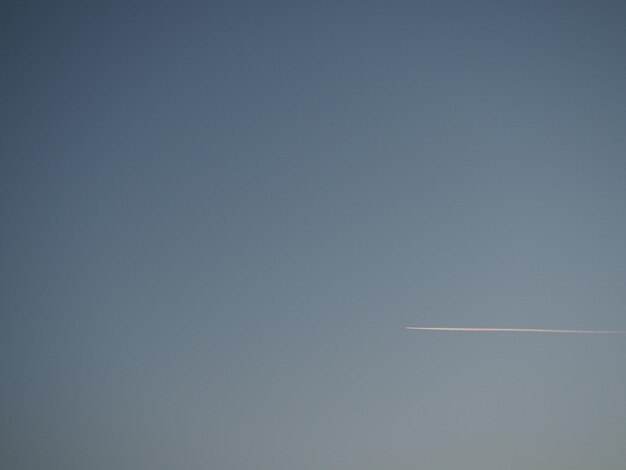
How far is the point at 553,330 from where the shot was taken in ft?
31.8

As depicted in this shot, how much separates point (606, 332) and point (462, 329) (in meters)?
3.04

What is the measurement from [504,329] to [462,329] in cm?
93

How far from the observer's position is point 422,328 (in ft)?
32.5

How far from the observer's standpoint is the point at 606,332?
31.2 ft

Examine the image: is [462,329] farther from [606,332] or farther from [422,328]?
[606,332]

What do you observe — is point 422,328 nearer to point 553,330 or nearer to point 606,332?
point 553,330

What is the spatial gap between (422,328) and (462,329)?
89cm

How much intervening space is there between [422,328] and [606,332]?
3.93m

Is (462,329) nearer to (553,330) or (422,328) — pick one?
(422,328)

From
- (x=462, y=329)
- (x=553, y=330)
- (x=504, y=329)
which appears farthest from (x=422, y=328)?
(x=553, y=330)

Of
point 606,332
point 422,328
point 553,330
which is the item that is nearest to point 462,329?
point 422,328

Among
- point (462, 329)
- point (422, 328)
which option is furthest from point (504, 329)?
point (422, 328)

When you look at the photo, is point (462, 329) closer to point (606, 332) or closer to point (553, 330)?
point (553, 330)

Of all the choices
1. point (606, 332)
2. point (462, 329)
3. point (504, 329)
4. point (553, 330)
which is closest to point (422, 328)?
point (462, 329)
